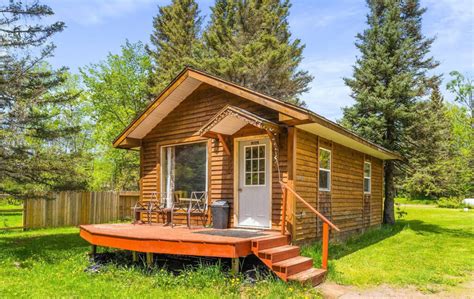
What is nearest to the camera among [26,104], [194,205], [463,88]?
[26,104]

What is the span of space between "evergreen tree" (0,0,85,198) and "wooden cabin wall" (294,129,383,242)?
635cm

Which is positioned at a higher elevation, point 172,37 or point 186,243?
point 172,37

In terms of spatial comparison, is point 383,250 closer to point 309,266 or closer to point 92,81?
point 309,266

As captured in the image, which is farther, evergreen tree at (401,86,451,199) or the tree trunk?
the tree trunk

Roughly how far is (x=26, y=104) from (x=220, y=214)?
217 inches

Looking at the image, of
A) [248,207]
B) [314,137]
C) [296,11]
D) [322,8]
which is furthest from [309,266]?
[296,11]

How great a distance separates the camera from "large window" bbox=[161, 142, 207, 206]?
9523mm

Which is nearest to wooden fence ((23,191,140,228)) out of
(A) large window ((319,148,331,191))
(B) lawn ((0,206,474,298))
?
(B) lawn ((0,206,474,298))

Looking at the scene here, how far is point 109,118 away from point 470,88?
84.5ft

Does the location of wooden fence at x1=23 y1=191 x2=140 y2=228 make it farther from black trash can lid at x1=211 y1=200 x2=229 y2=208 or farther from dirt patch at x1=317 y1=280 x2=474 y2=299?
dirt patch at x1=317 y1=280 x2=474 y2=299

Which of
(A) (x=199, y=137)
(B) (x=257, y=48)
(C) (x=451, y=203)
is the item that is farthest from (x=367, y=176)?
(C) (x=451, y=203)

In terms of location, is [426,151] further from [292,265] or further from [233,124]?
[292,265]

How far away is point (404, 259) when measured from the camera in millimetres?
8648

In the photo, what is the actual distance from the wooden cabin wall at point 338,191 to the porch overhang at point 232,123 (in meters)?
0.97
